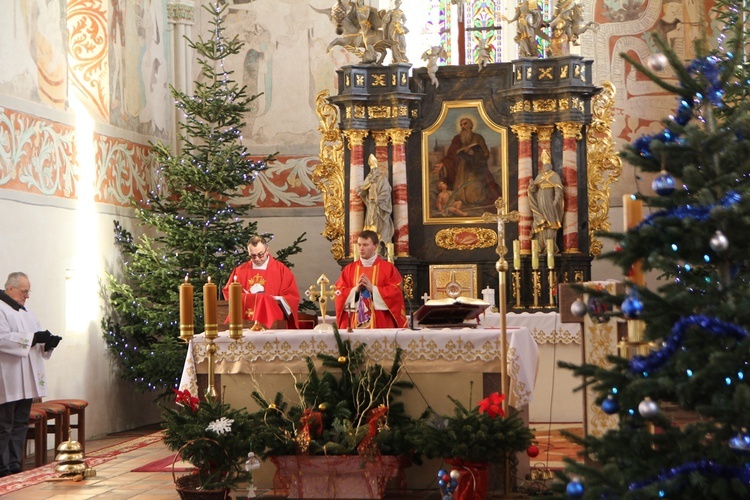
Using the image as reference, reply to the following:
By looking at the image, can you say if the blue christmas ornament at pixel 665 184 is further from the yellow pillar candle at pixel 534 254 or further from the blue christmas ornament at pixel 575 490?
the yellow pillar candle at pixel 534 254

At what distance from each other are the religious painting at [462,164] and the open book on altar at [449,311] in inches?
243

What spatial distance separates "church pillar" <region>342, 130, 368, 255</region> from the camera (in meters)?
14.8

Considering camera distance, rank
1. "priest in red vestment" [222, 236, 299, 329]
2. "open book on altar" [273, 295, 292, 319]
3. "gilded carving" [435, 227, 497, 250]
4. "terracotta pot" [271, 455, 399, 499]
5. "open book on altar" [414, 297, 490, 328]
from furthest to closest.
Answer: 1. "gilded carving" [435, 227, 497, 250]
2. "priest in red vestment" [222, 236, 299, 329]
3. "open book on altar" [273, 295, 292, 319]
4. "open book on altar" [414, 297, 490, 328]
5. "terracotta pot" [271, 455, 399, 499]

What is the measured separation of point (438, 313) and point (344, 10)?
742 cm

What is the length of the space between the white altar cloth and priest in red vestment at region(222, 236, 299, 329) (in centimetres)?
154

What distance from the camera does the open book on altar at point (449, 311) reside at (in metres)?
8.18

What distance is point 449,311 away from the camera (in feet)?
27.4

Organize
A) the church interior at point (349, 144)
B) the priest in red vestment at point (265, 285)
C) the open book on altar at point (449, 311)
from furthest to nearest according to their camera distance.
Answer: the church interior at point (349, 144) → the priest in red vestment at point (265, 285) → the open book on altar at point (449, 311)

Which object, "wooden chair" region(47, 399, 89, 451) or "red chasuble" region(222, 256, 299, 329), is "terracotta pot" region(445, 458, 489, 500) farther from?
"wooden chair" region(47, 399, 89, 451)

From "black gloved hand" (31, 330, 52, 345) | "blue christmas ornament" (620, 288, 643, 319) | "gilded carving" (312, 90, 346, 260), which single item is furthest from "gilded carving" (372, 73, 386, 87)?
"blue christmas ornament" (620, 288, 643, 319)

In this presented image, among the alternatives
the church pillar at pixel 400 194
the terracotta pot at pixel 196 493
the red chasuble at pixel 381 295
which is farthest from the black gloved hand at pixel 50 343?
the church pillar at pixel 400 194

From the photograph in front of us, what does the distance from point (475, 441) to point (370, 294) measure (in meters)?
2.46

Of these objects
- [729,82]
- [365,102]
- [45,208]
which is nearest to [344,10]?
[365,102]

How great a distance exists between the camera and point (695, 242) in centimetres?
407
